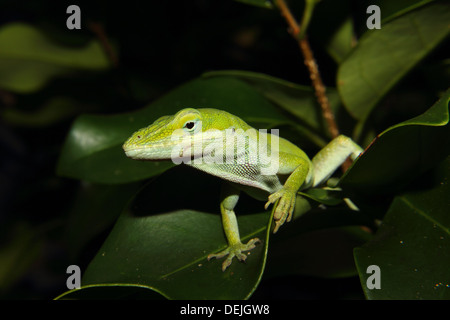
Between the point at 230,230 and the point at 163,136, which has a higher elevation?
the point at 163,136

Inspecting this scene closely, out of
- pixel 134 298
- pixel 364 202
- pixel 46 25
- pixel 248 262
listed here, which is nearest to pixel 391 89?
pixel 364 202

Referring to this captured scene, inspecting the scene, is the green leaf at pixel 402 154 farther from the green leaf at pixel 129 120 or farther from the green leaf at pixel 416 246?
the green leaf at pixel 129 120

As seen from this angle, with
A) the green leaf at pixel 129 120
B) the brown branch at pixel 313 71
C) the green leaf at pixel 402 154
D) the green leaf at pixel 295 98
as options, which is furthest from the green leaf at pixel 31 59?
the green leaf at pixel 402 154

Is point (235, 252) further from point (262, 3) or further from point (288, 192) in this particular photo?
point (262, 3)

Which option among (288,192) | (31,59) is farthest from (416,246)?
(31,59)

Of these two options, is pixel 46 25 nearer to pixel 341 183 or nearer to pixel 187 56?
pixel 187 56
